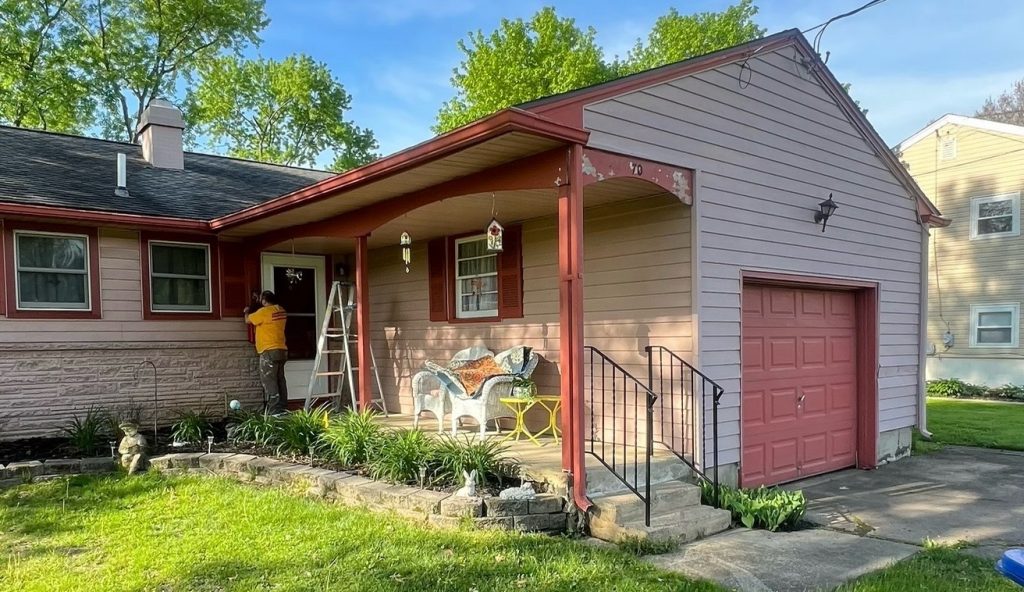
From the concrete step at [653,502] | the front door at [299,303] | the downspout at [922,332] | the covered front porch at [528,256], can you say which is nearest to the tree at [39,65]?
the front door at [299,303]

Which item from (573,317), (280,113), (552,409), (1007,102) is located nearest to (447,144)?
(573,317)

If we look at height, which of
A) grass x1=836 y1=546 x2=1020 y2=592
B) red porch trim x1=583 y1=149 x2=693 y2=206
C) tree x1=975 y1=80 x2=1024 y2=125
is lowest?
grass x1=836 y1=546 x2=1020 y2=592

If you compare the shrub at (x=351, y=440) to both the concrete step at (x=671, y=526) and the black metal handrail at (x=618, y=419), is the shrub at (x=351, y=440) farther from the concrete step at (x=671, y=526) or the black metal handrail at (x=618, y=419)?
the concrete step at (x=671, y=526)

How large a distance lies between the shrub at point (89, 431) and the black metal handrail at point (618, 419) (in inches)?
206

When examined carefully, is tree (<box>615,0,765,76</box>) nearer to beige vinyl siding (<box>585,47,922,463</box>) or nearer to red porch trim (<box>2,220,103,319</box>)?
beige vinyl siding (<box>585,47,922,463</box>)

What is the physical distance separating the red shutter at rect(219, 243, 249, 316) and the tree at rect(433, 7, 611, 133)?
19444 millimetres

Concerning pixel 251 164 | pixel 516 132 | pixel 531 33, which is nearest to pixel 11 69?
pixel 251 164

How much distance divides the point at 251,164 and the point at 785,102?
995cm

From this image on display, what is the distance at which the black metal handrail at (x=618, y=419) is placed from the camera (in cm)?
504

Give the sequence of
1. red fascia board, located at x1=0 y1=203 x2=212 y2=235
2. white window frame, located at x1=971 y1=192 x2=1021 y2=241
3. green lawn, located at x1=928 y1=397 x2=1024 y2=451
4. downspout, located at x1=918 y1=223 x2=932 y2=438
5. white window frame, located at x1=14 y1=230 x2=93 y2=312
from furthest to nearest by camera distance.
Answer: white window frame, located at x1=971 y1=192 x2=1021 y2=241 < green lawn, located at x1=928 y1=397 x2=1024 y2=451 < downspout, located at x1=918 y1=223 x2=932 y2=438 < white window frame, located at x1=14 y1=230 x2=93 y2=312 < red fascia board, located at x1=0 y1=203 x2=212 y2=235

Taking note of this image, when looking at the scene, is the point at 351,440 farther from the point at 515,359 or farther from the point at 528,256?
the point at 528,256

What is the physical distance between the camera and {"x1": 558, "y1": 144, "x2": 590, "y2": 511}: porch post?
458cm

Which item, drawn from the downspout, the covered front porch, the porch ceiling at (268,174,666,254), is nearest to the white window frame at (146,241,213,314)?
the covered front porch

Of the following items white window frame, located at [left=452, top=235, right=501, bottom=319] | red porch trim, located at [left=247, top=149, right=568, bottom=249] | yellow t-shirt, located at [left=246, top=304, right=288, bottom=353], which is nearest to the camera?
red porch trim, located at [left=247, top=149, right=568, bottom=249]
